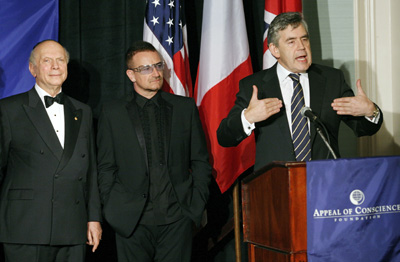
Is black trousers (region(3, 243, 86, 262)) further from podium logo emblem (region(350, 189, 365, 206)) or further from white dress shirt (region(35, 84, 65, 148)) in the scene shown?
podium logo emblem (region(350, 189, 365, 206))

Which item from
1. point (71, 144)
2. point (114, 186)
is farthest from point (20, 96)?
point (114, 186)

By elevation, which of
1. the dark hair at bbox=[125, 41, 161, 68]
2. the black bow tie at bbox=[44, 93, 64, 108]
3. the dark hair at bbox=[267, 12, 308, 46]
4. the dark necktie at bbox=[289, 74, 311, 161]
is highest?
the dark hair at bbox=[267, 12, 308, 46]

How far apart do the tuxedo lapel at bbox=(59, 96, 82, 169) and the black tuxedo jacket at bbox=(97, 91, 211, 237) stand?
214 millimetres

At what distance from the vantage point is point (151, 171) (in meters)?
3.14

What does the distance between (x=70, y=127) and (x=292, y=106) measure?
4.10 feet

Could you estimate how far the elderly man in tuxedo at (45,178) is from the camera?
282 centimetres

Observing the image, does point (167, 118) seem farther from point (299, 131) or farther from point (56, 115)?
point (299, 131)

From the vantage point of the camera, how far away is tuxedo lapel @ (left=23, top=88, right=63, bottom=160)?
2896 millimetres

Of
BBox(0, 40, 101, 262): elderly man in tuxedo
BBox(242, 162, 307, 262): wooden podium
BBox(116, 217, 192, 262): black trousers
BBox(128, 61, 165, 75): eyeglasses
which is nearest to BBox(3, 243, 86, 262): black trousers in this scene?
BBox(0, 40, 101, 262): elderly man in tuxedo

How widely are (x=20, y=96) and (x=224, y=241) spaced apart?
2.19 meters

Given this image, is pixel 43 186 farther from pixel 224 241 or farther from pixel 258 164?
pixel 224 241

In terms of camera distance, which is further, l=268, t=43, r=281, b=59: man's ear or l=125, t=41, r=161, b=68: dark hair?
l=125, t=41, r=161, b=68: dark hair

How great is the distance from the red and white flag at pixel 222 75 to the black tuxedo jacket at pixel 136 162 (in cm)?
63

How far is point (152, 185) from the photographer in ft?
10.2
